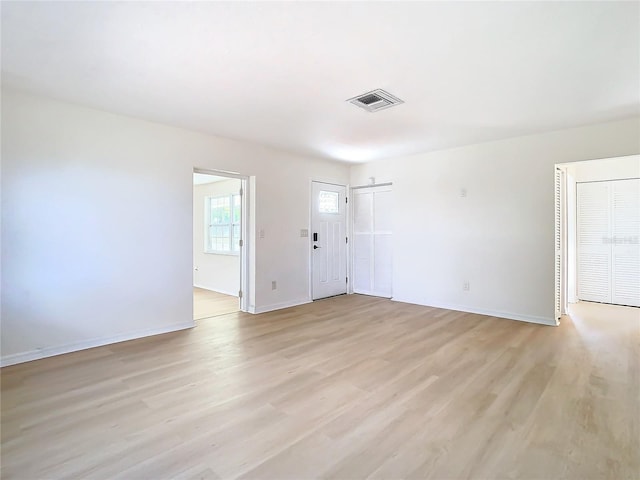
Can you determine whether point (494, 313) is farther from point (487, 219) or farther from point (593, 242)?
point (593, 242)

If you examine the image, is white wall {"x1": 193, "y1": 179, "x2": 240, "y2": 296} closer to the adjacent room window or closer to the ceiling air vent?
the adjacent room window

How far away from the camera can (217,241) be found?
6879 millimetres

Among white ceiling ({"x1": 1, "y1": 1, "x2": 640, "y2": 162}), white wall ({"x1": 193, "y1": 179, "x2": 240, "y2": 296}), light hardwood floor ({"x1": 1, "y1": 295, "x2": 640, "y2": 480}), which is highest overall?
white ceiling ({"x1": 1, "y1": 1, "x2": 640, "y2": 162})

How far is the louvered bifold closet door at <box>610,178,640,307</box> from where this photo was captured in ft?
16.4

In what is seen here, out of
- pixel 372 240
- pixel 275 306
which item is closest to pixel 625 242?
pixel 372 240

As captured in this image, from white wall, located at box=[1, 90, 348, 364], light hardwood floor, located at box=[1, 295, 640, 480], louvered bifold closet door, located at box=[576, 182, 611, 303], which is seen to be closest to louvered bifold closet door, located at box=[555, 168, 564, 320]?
light hardwood floor, located at box=[1, 295, 640, 480]

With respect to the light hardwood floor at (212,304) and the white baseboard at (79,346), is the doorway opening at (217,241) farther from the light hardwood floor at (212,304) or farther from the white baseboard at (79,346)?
the white baseboard at (79,346)

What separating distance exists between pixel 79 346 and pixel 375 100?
3829mm

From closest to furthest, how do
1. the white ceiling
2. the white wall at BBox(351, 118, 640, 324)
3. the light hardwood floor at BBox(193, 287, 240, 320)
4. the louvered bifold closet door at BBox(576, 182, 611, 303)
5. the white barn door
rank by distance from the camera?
1. the white ceiling
2. the white wall at BBox(351, 118, 640, 324)
3. the light hardwood floor at BBox(193, 287, 240, 320)
4. the louvered bifold closet door at BBox(576, 182, 611, 303)
5. the white barn door

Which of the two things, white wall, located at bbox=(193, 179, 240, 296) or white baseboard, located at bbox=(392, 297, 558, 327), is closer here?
white baseboard, located at bbox=(392, 297, 558, 327)

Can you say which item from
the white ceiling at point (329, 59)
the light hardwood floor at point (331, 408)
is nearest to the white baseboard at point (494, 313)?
the light hardwood floor at point (331, 408)

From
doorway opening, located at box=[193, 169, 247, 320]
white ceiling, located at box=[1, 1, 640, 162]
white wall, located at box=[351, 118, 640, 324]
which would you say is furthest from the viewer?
doorway opening, located at box=[193, 169, 247, 320]

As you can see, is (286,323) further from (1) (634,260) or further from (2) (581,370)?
(1) (634,260)

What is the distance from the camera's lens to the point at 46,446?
1.82m
